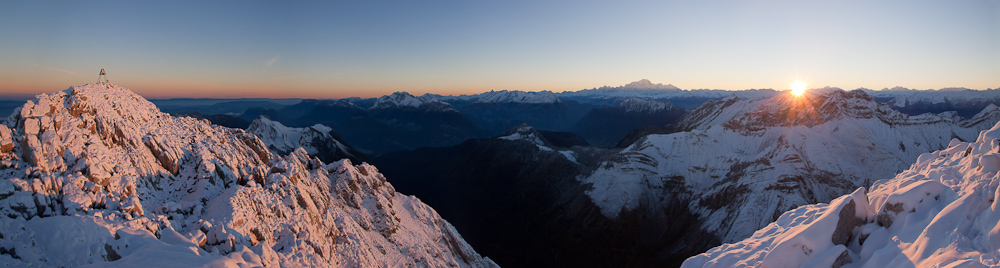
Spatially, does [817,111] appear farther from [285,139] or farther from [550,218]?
[285,139]

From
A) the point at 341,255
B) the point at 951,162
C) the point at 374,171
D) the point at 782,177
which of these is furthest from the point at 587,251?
the point at 951,162

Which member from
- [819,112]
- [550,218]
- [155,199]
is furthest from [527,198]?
[155,199]

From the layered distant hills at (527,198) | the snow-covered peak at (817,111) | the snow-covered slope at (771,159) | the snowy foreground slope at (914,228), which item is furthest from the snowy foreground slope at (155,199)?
the snow-covered peak at (817,111)

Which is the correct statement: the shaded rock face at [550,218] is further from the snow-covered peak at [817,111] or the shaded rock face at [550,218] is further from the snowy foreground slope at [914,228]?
the snowy foreground slope at [914,228]

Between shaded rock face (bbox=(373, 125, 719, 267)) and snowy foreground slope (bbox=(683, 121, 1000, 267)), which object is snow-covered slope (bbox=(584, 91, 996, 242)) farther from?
snowy foreground slope (bbox=(683, 121, 1000, 267))

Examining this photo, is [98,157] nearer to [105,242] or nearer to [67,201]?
[67,201]

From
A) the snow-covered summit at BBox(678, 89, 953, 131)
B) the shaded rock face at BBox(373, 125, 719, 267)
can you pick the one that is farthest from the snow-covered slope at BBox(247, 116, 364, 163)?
the snow-covered summit at BBox(678, 89, 953, 131)
